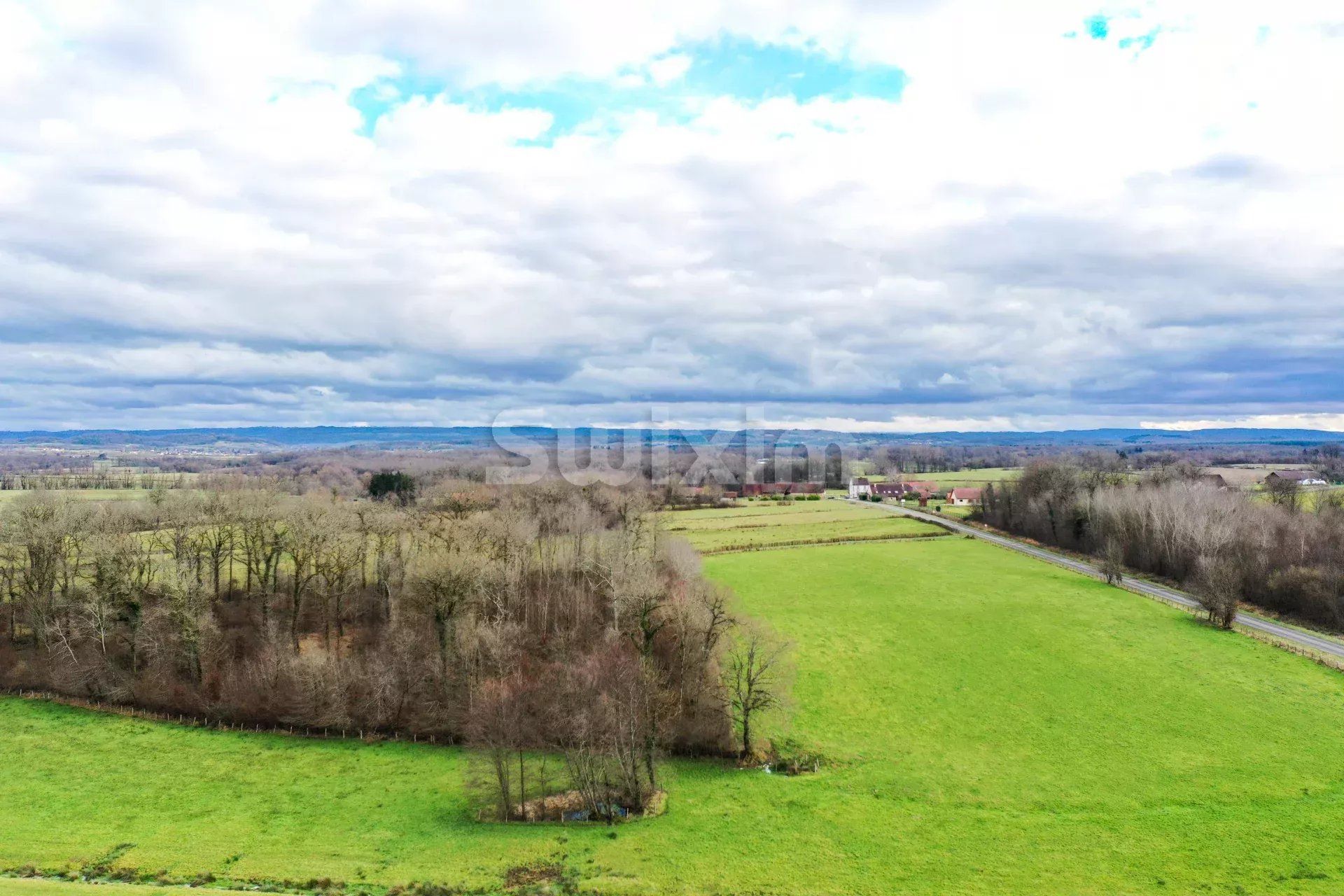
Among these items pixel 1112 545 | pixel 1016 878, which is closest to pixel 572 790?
pixel 1016 878

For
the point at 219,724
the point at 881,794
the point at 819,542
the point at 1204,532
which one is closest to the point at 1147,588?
the point at 1204,532

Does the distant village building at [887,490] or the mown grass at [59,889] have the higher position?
the distant village building at [887,490]

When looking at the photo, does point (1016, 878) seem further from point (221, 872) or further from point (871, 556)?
point (871, 556)

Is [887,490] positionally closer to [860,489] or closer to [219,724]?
[860,489]

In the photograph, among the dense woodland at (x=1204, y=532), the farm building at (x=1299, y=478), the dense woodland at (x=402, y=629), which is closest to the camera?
the dense woodland at (x=402, y=629)

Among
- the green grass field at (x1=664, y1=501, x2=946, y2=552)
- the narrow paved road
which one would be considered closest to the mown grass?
the green grass field at (x1=664, y1=501, x2=946, y2=552)

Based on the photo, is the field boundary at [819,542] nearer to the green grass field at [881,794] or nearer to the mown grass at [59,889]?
the green grass field at [881,794]

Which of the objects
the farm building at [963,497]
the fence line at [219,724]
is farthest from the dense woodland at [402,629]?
the farm building at [963,497]
